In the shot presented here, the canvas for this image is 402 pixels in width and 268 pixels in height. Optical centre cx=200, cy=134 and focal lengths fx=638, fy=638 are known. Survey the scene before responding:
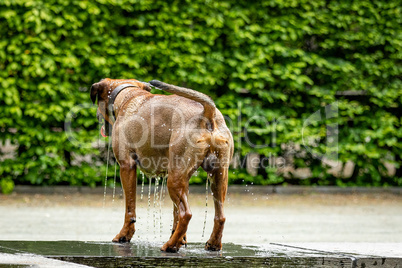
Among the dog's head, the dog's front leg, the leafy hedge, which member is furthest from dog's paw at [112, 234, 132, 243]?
the leafy hedge

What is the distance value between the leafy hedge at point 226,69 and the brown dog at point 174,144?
5.91m

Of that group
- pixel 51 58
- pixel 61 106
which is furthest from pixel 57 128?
pixel 51 58

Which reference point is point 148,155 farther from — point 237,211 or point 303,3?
point 303,3

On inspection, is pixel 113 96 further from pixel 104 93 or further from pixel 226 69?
pixel 226 69

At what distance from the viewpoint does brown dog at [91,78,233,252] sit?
4.48 meters

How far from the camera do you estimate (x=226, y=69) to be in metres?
11.5

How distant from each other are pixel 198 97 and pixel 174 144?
1.23 feet

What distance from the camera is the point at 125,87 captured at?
5.26 m

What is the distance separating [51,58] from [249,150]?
3796 mm

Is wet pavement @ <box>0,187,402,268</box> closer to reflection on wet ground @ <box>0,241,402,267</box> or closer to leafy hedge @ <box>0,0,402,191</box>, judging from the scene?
reflection on wet ground @ <box>0,241,402,267</box>

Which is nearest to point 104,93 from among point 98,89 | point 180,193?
point 98,89

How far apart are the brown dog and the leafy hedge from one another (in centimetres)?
A: 591

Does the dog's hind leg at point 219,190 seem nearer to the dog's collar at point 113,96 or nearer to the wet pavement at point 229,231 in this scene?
the wet pavement at point 229,231

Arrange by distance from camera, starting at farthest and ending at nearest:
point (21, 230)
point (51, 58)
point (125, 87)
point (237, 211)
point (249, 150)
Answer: point (249, 150)
point (51, 58)
point (237, 211)
point (21, 230)
point (125, 87)
